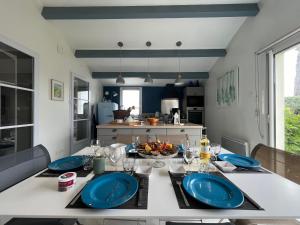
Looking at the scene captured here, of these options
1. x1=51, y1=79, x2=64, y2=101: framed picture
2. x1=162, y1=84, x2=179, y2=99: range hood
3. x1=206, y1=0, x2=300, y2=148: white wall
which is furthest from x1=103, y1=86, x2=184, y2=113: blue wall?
x1=51, y1=79, x2=64, y2=101: framed picture

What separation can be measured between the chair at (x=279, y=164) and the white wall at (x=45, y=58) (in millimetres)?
2664

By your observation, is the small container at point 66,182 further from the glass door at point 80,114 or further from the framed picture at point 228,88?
the framed picture at point 228,88

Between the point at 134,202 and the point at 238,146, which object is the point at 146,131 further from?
the point at 134,202

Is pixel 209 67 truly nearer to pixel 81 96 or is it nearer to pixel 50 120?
pixel 81 96

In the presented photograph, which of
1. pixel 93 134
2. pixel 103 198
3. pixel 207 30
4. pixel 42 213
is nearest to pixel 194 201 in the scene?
pixel 103 198

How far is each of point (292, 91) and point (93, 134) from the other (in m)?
4.43

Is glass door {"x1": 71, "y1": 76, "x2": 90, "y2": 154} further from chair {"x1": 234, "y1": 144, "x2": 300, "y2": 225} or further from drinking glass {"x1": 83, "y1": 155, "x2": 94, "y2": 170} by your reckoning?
chair {"x1": 234, "y1": 144, "x2": 300, "y2": 225}

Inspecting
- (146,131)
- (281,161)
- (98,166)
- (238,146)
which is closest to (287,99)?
(238,146)

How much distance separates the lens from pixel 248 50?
253 cm

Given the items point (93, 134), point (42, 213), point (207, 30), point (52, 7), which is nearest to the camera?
point (42, 213)

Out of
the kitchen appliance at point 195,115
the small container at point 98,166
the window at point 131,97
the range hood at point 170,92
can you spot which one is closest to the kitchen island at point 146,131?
the small container at point 98,166

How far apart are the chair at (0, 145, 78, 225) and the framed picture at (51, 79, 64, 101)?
5.55ft

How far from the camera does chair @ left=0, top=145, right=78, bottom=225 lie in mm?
940

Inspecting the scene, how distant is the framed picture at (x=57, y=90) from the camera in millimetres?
2700
